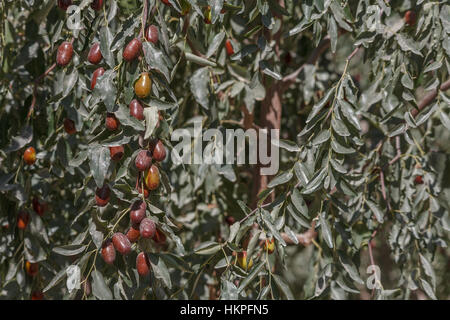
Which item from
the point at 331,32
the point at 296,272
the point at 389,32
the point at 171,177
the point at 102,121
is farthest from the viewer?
the point at 296,272

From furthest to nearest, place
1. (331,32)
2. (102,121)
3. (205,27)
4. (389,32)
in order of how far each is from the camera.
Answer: (205,27)
(389,32)
(331,32)
(102,121)

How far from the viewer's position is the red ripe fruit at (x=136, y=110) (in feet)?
3.20

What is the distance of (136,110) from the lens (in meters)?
0.98

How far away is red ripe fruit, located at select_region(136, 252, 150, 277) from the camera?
1.00 meters

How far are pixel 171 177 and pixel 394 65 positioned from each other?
692 millimetres

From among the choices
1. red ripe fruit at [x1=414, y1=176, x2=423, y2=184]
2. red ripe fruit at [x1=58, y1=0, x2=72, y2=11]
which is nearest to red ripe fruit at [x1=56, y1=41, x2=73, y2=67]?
red ripe fruit at [x1=58, y1=0, x2=72, y2=11]

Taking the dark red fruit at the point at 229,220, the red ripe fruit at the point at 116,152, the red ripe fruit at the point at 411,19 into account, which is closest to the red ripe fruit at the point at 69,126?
the red ripe fruit at the point at 116,152

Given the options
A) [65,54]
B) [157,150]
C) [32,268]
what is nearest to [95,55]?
[65,54]

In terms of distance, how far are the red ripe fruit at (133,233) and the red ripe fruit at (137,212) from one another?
0.06 feet

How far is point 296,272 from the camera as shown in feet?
10.1

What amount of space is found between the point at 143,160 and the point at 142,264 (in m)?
0.18
